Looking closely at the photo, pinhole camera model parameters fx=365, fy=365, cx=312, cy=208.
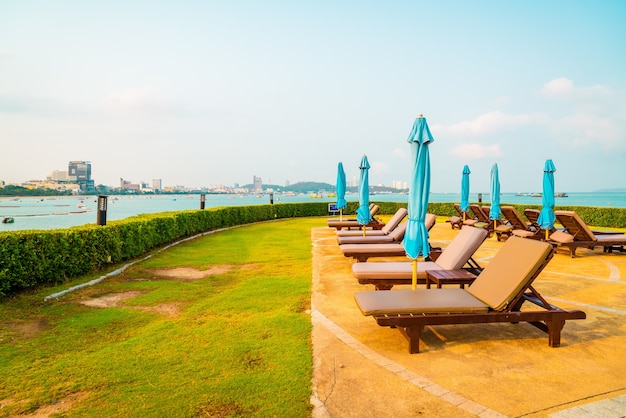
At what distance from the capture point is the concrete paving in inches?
130

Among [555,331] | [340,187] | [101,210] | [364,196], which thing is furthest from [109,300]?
[340,187]

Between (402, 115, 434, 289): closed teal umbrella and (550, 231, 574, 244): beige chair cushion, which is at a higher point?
(402, 115, 434, 289): closed teal umbrella

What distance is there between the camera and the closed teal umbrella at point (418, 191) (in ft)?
20.0

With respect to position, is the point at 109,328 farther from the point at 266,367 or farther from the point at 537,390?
the point at 537,390

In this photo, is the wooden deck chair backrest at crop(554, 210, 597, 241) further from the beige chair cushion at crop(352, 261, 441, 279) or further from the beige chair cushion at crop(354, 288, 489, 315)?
the beige chair cushion at crop(354, 288, 489, 315)

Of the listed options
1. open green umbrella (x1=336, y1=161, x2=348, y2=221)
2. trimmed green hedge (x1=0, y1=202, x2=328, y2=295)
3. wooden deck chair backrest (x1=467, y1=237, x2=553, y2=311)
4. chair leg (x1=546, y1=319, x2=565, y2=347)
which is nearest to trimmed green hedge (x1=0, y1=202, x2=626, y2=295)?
trimmed green hedge (x1=0, y1=202, x2=328, y2=295)

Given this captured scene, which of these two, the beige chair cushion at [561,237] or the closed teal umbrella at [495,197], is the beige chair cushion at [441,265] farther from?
the closed teal umbrella at [495,197]

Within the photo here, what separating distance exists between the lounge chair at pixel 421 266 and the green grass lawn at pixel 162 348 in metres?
1.21

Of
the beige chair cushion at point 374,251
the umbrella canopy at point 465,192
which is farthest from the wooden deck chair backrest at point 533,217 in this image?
the beige chair cushion at point 374,251

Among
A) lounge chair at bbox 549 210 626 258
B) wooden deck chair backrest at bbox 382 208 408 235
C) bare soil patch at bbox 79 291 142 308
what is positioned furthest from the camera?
wooden deck chair backrest at bbox 382 208 408 235

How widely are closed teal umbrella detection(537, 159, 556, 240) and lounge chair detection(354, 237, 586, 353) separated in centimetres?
871

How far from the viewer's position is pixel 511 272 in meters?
5.00

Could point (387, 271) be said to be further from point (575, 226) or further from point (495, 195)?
point (495, 195)

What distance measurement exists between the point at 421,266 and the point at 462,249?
0.82 metres
